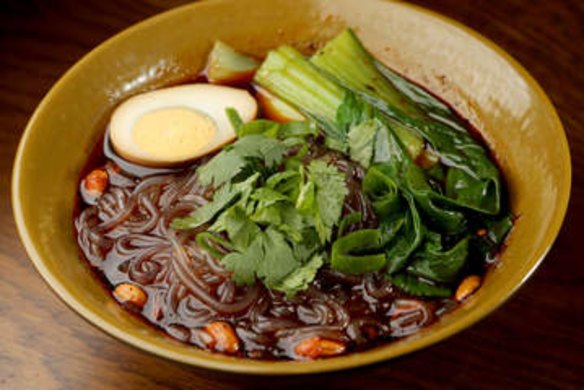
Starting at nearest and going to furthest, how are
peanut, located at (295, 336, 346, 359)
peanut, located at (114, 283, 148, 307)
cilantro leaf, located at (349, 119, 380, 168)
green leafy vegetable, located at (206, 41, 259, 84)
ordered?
1. peanut, located at (295, 336, 346, 359)
2. peanut, located at (114, 283, 148, 307)
3. cilantro leaf, located at (349, 119, 380, 168)
4. green leafy vegetable, located at (206, 41, 259, 84)

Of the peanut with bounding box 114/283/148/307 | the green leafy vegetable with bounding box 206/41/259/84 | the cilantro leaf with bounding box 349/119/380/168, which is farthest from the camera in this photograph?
the green leafy vegetable with bounding box 206/41/259/84

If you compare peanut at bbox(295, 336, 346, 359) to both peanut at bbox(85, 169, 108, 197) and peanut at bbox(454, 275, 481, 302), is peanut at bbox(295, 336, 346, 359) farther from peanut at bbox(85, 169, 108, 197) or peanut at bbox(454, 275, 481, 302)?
peanut at bbox(85, 169, 108, 197)

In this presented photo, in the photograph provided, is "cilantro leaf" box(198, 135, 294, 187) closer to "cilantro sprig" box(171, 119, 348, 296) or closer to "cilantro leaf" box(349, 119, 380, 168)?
"cilantro sprig" box(171, 119, 348, 296)

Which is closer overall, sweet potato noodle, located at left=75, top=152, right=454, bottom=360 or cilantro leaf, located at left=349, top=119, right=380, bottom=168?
sweet potato noodle, located at left=75, top=152, right=454, bottom=360

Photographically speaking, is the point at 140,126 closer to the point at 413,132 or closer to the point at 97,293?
the point at 97,293

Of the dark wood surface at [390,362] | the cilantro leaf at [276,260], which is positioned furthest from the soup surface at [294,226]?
the dark wood surface at [390,362]

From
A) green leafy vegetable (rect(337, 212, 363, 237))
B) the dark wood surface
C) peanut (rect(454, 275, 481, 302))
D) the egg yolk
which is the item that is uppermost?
green leafy vegetable (rect(337, 212, 363, 237))

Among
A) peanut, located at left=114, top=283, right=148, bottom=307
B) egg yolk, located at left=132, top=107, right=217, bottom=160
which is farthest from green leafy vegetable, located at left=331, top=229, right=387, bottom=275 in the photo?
egg yolk, located at left=132, top=107, right=217, bottom=160

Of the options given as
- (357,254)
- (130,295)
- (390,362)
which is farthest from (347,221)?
(130,295)

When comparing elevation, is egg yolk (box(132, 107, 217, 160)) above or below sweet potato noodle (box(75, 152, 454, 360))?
above
